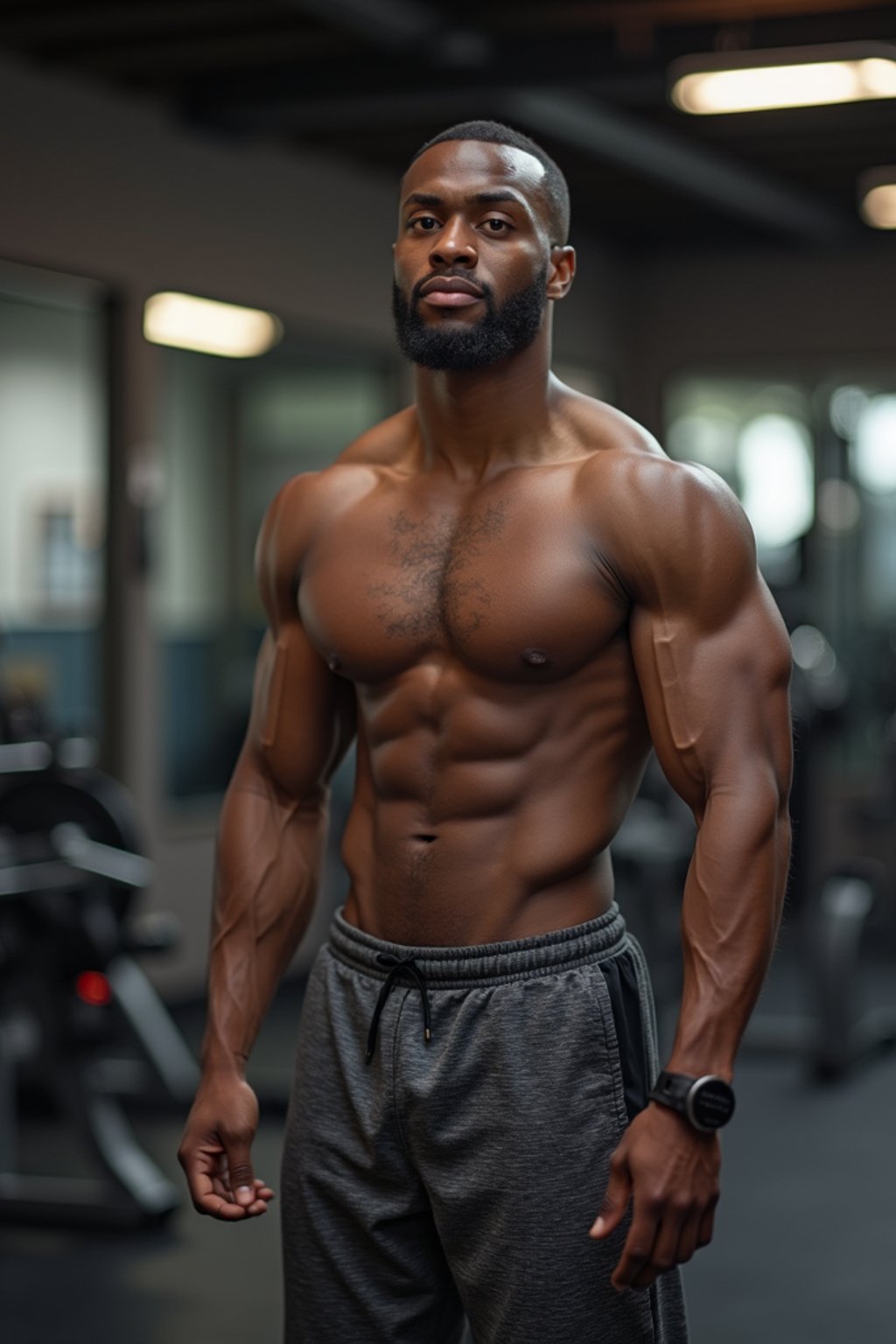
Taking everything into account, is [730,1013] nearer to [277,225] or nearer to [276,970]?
[276,970]

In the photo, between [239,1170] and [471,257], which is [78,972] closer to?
[239,1170]

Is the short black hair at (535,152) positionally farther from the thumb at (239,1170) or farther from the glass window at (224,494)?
the glass window at (224,494)

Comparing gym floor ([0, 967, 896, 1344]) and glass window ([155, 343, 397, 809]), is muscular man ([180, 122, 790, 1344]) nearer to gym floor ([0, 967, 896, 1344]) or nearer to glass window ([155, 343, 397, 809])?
gym floor ([0, 967, 896, 1344])

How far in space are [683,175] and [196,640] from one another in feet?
7.04

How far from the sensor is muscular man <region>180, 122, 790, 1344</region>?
4.80 ft

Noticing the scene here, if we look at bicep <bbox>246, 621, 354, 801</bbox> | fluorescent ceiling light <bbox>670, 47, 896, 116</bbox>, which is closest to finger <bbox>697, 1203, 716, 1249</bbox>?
bicep <bbox>246, 621, 354, 801</bbox>

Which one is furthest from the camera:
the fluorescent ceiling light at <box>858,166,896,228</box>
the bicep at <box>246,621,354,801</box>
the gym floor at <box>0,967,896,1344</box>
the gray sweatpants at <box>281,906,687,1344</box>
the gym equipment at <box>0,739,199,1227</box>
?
the fluorescent ceiling light at <box>858,166,896,228</box>

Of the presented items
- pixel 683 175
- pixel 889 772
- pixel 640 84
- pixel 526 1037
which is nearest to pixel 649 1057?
pixel 526 1037

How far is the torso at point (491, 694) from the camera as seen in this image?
153 cm

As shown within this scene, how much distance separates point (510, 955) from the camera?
155 cm

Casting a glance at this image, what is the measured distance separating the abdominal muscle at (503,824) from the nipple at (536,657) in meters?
0.04

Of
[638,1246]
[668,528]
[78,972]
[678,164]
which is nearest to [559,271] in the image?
[668,528]

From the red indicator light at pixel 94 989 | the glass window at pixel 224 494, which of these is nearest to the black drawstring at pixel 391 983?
the red indicator light at pixel 94 989

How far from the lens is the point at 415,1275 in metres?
1.59
